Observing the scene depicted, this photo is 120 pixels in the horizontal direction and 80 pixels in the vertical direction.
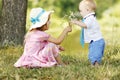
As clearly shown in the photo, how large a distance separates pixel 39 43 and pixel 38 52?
4.8 inches

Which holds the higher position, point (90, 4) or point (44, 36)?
point (90, 4)

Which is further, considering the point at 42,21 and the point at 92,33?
the point at 92,33

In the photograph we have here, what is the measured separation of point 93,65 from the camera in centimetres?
736

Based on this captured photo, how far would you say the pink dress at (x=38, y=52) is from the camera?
716 centimetres

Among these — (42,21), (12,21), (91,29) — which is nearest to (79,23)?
(91,29)

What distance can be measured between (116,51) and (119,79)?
2.11 meters

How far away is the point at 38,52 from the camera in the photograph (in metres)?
7.28

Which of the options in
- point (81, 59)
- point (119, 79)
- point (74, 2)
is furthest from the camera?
point (74, 2)

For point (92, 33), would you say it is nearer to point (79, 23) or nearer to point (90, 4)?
point (79, 23)

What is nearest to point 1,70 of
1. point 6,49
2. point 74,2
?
point 6,49

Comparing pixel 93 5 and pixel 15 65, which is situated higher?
pixel 93 5

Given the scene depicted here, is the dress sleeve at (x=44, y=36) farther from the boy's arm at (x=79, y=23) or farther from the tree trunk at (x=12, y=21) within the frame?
the tree trunk at (x=12, y=21)

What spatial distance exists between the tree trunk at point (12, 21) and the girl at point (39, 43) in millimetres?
1973

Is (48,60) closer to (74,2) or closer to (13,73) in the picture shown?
(13,73)
